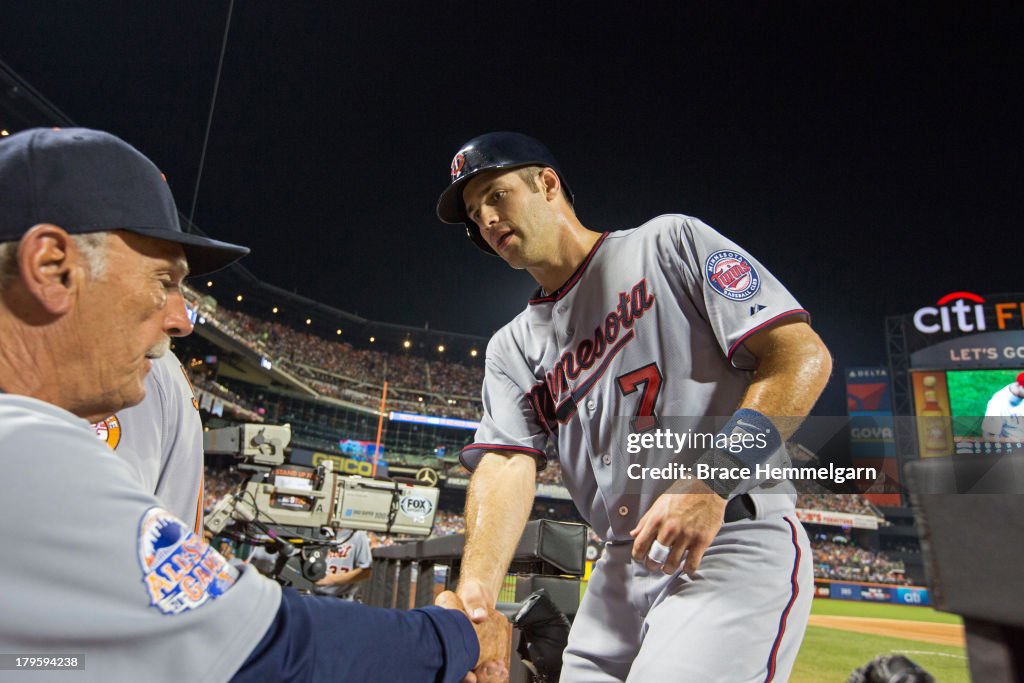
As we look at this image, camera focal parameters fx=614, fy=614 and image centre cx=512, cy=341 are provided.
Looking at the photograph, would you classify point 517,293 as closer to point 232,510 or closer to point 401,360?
point 401,360

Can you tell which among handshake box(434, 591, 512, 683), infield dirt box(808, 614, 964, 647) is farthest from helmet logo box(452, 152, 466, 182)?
infield dirt box(808, 614, 964, 647)

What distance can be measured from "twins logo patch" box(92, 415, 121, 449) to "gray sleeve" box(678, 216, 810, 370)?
1781 millimetres

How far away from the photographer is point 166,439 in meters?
2.07

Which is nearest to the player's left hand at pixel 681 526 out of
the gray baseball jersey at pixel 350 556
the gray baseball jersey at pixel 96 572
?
the gray baseball jersey at pixel 96 572

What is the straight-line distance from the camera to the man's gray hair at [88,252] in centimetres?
115

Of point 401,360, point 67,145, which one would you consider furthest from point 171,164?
point 67,145

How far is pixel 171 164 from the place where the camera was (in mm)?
29938

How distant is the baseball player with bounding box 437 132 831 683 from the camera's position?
1486 mm

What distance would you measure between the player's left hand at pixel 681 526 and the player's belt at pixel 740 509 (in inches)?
6.5

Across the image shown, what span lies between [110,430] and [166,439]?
0.23m

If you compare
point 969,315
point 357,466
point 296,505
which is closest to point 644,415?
point 296,505

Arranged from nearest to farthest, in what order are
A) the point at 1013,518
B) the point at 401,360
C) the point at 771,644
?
the point at 1013,518 → the point at 771,644 → the point at 401,360

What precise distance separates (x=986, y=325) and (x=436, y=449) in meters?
35.9

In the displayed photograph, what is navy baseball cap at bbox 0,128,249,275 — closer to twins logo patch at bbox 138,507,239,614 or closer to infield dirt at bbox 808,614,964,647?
twins logo patch at bbox 138,507,239,614
